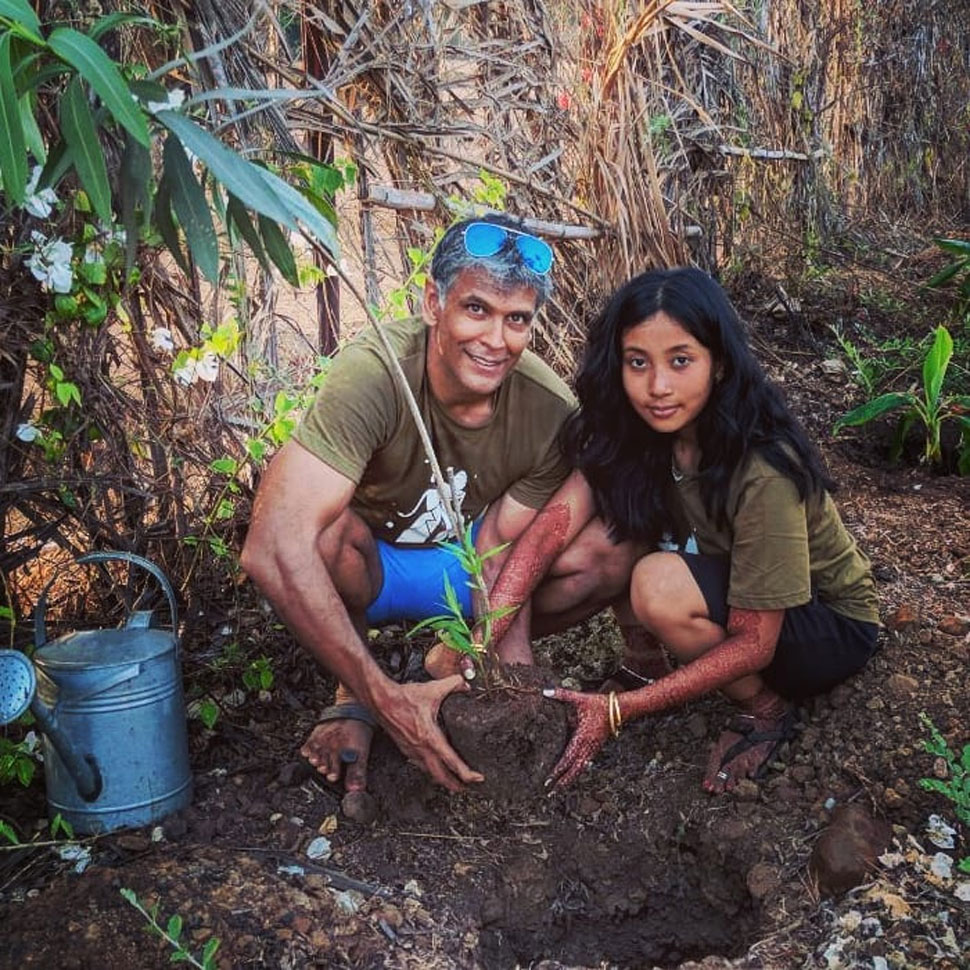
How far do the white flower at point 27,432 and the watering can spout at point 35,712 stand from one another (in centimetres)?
60

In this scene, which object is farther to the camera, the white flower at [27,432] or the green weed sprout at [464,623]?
the white flower at [27,432]

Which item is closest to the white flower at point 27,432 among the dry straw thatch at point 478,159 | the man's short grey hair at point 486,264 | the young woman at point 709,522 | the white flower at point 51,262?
the dry straw thatch at point 478,159

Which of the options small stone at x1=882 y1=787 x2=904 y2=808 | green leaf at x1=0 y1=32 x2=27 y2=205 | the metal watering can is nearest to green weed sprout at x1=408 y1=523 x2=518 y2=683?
the metal watering can

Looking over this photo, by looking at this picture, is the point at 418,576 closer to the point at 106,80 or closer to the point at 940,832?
the point at 940,832

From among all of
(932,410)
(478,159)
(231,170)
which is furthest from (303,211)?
(932,410)

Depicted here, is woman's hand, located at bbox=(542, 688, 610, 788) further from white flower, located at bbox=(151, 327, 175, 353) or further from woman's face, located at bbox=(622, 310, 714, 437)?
white flower, located at bbox=(151, 327, 175, 353)

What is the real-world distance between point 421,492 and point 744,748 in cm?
94

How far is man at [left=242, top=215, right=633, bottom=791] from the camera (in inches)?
92.7

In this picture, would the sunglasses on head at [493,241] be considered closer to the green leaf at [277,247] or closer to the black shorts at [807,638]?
the black shorts at [807,638]

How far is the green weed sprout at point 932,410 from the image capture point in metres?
3.56

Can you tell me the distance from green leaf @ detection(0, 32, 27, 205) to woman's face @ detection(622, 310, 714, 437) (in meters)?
1.29

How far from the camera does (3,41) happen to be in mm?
1327

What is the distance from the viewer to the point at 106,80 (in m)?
1.25

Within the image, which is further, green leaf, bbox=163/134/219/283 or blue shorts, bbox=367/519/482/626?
blue shorts, bbox=367/519/482/626
